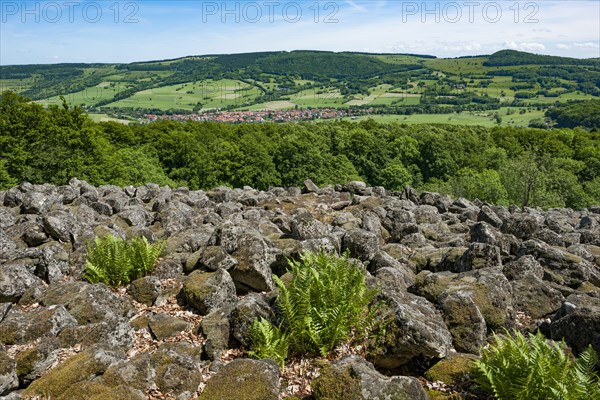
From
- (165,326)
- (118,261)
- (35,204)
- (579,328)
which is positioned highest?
(35,204)

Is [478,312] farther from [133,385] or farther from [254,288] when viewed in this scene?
[133,385]

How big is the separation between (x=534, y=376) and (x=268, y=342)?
17.7 feet

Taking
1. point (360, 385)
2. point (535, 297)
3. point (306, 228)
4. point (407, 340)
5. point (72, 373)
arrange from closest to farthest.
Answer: point (360, 385)
point (72, 373)
point (407, 340)
point (535, 297)
point (306, 228)

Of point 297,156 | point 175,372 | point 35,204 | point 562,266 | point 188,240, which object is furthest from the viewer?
point 297,156

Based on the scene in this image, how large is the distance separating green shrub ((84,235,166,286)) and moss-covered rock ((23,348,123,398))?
552 cm

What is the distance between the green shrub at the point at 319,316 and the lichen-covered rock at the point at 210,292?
9.06 ft

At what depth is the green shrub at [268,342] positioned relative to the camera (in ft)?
31.1

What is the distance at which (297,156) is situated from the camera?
87.1 meters

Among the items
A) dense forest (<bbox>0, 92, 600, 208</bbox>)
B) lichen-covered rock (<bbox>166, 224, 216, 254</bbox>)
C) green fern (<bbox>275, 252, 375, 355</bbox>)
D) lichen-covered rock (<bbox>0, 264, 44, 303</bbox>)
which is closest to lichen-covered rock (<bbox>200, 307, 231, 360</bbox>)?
green fern (<bbox>275, 252, 375, 355</bbox>)

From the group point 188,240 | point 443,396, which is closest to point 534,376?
point 443,396

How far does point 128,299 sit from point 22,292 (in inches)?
144

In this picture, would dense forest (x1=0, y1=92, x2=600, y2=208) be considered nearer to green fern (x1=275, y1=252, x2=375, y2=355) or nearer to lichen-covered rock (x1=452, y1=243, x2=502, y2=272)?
green fern (x1=275, y1=252, x2=375, y2=355)

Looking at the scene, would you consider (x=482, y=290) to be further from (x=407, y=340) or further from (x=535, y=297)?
(x=407, y=340)

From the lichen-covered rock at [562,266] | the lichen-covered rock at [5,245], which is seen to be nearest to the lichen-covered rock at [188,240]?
the lichen-covered rock at [5,245]
